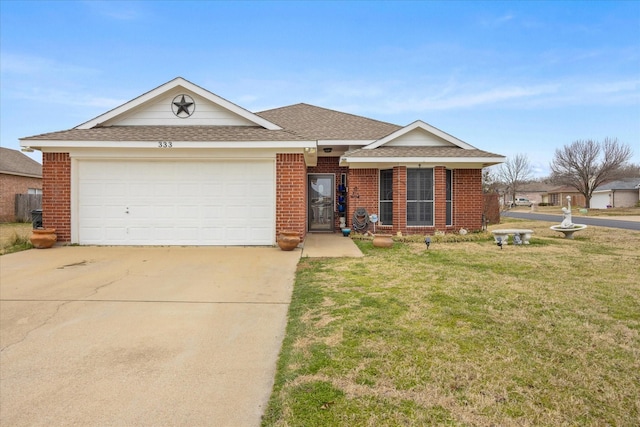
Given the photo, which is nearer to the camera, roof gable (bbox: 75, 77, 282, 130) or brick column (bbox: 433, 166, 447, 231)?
roof gable (bbox: 75, 77, 282, 130)

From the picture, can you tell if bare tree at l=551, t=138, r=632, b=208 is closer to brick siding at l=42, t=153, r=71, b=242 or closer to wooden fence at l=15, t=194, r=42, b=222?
brick siding at l=42, t=153, r=71, b=242

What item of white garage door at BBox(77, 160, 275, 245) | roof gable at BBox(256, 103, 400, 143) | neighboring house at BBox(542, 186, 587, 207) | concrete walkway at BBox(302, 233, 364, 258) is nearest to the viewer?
concrete walkway at BBox(302, 233, 364, 258)

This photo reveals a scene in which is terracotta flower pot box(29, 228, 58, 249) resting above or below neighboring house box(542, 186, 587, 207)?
below

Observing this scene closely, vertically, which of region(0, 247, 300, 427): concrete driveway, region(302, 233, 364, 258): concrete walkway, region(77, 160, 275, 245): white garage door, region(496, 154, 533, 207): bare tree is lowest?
region(0, 247, 300, 427): concrete driveway

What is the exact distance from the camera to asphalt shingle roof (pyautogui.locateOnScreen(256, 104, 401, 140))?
523 inches

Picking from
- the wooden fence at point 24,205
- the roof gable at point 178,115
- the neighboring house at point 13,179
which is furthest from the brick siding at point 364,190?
the neighboring house at point 13,179

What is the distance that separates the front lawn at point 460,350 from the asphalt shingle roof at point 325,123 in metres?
8.05

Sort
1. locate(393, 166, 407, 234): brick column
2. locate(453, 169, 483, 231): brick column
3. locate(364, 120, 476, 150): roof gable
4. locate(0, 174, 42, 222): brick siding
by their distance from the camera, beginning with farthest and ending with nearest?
1. locate(0, 174, 42, 222): brick siding
2. locate(453, 169, 483, 231): brick column
3. locate(364, 120, 476, 150): roof gable
4. locate(393, 166, 407, 234): brick column

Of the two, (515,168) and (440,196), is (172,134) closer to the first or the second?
(440,196)

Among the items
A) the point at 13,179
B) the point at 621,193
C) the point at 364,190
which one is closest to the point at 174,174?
the point at 364,190

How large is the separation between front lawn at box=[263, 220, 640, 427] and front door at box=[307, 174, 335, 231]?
7318mm

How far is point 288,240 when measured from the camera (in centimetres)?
859

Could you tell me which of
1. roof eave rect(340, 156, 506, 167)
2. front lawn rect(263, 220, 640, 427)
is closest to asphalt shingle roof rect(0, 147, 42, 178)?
roof eave rect(340, 156, 506, 167)

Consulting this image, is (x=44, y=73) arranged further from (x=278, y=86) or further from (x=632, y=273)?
(x=632, y=273)
